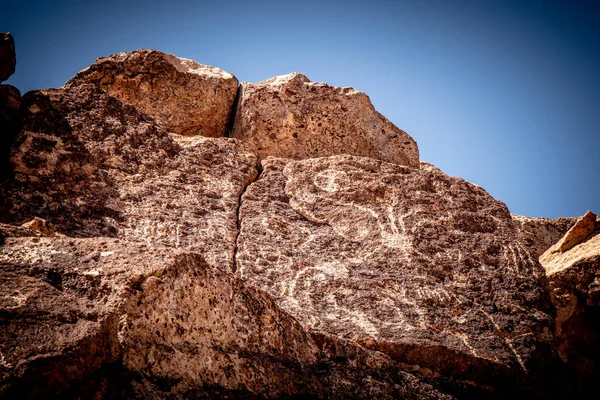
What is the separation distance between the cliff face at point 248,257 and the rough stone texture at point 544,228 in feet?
5.83

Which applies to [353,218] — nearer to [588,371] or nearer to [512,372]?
[512,372]

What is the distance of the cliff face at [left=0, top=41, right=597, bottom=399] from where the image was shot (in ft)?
5.40

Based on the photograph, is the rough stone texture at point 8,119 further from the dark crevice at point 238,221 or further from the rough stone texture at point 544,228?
the rough stone texture at point 544,228

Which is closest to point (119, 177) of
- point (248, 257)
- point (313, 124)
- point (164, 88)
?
point (248, 257)

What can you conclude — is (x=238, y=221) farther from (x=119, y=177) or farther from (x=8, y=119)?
(x=8, y=119)

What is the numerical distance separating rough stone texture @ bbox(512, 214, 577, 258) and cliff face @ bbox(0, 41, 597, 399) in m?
1.78

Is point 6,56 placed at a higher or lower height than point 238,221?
higher

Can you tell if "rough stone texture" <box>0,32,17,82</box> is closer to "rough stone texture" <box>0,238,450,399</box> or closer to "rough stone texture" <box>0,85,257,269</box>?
"rough stone texture" <box>0,85,257,269</box>

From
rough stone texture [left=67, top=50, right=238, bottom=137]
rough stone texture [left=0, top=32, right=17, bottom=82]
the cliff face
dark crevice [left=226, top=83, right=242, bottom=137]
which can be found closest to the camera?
the cliff face

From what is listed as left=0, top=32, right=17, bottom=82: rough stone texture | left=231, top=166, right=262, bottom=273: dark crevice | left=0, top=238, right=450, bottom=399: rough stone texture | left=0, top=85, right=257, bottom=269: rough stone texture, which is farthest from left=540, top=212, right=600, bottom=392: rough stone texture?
left=0, top=32, right=17, bottom=82: rough stone texture

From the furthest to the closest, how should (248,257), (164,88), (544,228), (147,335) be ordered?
(544,228), (164,88), (248,257), (147,335)

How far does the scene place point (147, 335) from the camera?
5.39 ft

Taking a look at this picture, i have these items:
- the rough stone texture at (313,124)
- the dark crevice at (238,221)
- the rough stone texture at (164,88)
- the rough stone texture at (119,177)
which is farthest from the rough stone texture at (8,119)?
the rough stone texture at (313,124)

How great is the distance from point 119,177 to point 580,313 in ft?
10.7
